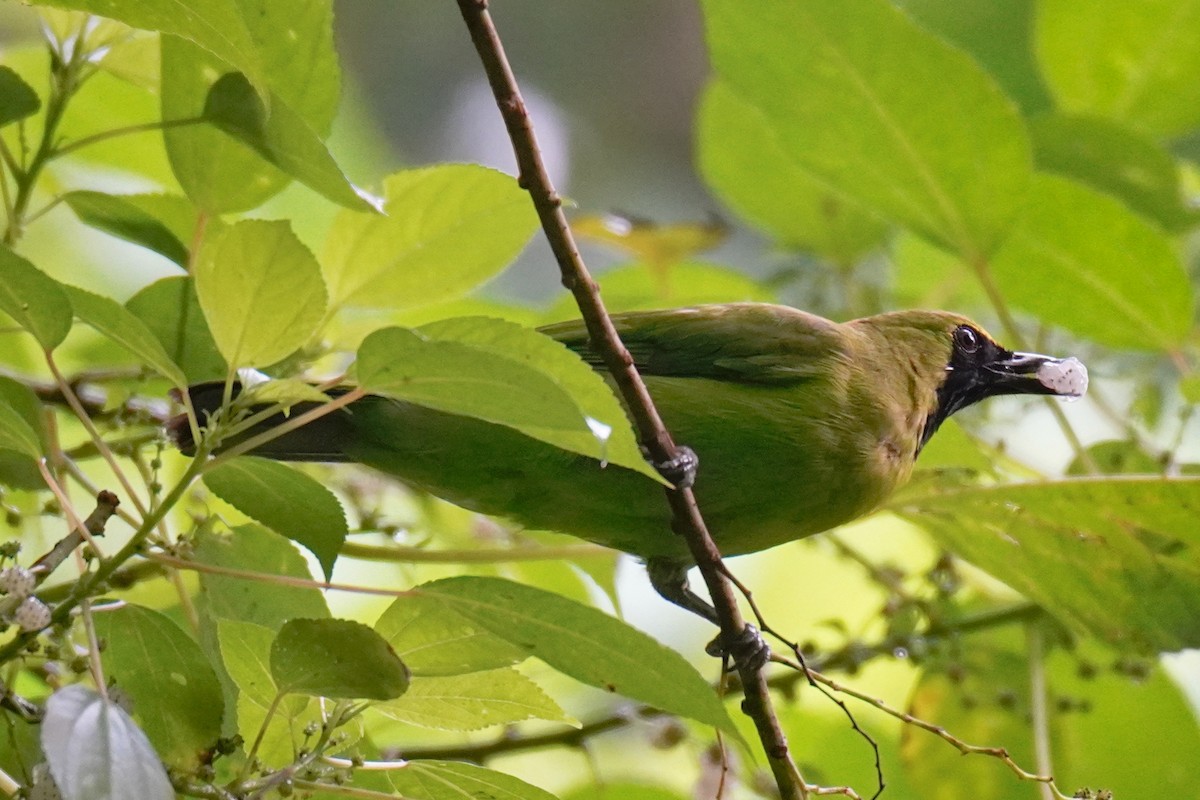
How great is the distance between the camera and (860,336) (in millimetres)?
3225

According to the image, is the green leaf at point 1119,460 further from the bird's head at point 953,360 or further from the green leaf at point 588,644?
the green leaf at point 588,644

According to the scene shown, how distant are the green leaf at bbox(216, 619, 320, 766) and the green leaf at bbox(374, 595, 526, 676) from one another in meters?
0.15

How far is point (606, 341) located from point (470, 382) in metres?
0.29

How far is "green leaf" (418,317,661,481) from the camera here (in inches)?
62.7

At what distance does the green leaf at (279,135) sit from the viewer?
1.79 m

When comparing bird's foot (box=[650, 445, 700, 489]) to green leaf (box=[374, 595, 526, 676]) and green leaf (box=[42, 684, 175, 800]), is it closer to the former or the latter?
green leaf (box=[374, 595, 526, 676])

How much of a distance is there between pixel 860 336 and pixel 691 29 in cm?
644

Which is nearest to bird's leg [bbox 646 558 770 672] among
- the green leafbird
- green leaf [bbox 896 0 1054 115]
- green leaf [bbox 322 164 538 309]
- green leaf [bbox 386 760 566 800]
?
the green leafbird

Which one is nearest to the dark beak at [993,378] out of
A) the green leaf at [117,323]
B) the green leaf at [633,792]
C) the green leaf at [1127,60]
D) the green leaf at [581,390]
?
the green leaf at [1127,60]

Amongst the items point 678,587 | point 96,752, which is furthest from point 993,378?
point 96,752

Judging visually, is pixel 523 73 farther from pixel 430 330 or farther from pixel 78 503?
pixel 430 330

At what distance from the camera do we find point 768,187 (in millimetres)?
3805

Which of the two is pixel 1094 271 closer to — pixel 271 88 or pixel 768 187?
pixel 768 187

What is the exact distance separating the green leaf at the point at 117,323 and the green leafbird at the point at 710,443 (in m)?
0.52
